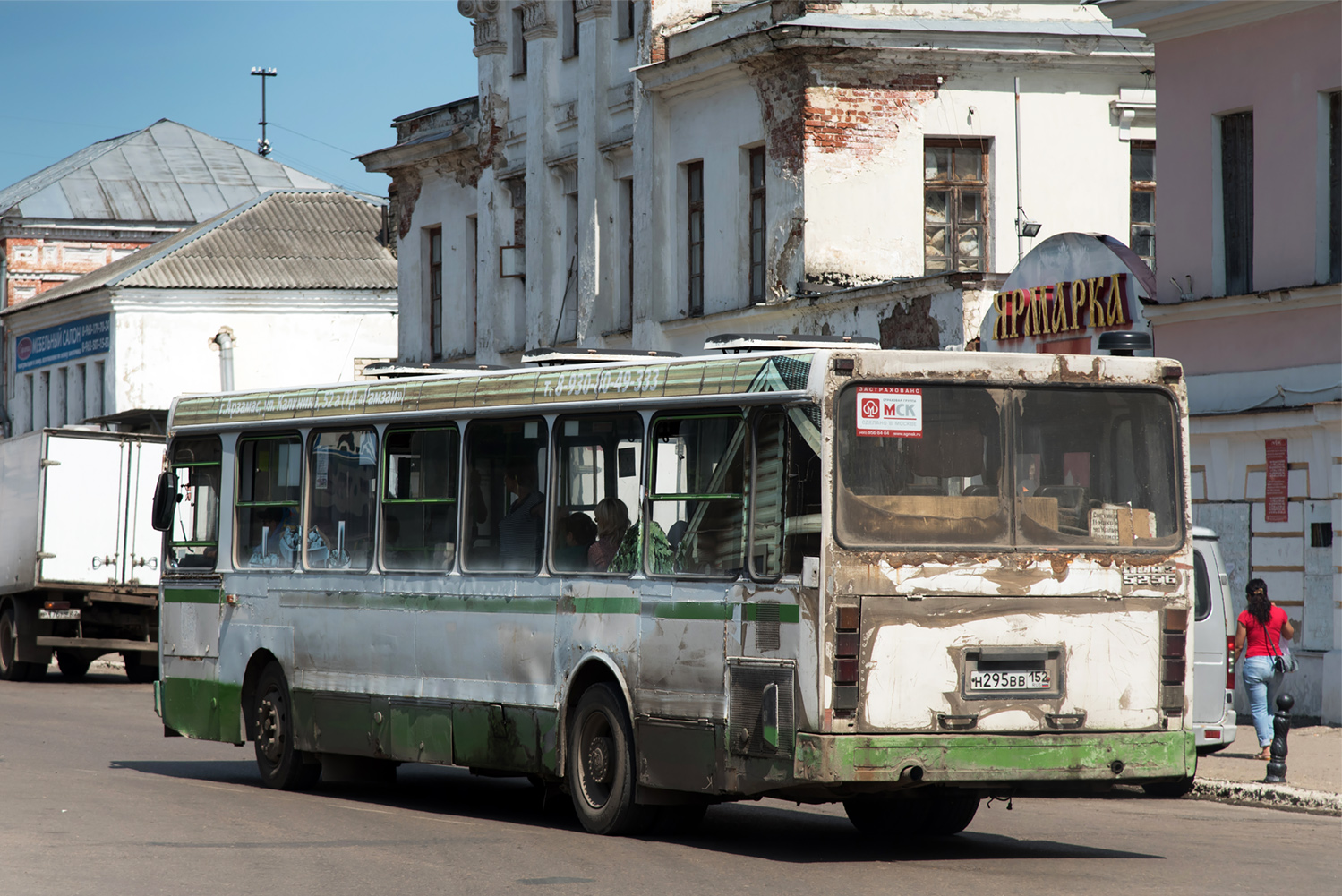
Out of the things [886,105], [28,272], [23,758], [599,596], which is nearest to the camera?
[599,596]

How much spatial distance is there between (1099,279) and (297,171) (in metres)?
50.7

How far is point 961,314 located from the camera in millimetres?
23938

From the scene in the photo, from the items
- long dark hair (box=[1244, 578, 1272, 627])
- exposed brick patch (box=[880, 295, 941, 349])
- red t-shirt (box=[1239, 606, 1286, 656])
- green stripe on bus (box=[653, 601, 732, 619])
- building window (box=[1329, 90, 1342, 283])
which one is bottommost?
red t-shirt (box=[1239, 606, 1286, 656])

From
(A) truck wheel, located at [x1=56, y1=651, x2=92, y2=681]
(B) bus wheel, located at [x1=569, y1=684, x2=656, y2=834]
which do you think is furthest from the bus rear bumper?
(A) truck wheel, located at [x1=56, y1=651, x2=92, y2=681]

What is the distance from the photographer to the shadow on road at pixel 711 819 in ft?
37.3

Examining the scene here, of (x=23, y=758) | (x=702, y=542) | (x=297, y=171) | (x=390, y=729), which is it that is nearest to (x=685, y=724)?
(x=702, y=542)

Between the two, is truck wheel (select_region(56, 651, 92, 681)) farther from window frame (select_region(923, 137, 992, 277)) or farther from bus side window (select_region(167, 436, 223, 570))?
bus side window (select_region(167, 436, 223, 570))

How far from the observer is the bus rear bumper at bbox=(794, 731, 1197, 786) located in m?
10.3

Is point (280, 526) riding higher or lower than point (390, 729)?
higher

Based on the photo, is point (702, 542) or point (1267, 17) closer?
point (702, 542)

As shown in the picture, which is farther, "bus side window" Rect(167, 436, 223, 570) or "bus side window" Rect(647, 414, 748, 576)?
"bus side window" Rect(167, 436, 223, 570)

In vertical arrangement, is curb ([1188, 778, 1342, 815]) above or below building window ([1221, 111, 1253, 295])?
below

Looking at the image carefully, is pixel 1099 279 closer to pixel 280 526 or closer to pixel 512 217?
pixel 280 526

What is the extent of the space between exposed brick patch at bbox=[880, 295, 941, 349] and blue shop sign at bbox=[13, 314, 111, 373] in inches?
1331
